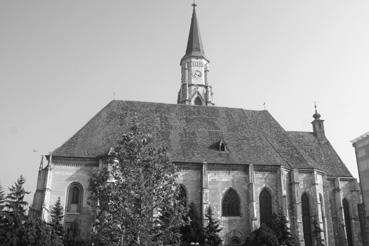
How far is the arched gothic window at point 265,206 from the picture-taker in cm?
3065

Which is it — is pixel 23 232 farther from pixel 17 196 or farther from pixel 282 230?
pixel 282 230

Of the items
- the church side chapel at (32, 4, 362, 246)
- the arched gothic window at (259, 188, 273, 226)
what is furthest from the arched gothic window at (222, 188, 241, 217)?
the arched gothic window at (259, 188, 273, 226)

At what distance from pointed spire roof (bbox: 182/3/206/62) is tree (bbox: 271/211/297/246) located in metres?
28.0

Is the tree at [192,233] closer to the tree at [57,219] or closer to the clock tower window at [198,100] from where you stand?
the tree at [57,219]

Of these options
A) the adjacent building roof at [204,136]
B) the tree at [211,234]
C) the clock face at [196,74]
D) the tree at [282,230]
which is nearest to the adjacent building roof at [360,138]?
the adjacent building roof at [204,136]

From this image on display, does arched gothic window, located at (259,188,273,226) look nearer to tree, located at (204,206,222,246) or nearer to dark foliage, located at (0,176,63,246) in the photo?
tree, located at (204,206,222,246)

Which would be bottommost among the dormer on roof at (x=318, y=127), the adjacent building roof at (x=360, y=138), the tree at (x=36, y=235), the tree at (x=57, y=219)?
the tree at (x=36, y=235)

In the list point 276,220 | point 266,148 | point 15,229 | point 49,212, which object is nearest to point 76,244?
point 49,212

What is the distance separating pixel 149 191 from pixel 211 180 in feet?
45.7

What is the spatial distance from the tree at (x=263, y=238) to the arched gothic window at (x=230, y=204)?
131 inches

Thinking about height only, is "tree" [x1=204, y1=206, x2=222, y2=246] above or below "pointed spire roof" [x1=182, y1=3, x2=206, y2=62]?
below

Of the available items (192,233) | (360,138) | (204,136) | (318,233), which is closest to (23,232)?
(192,233)

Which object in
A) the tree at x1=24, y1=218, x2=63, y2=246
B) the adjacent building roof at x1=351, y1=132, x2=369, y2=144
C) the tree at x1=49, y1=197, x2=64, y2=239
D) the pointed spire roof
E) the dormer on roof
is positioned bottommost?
the tree at x1=24, y1=218, x2=63, y2=246

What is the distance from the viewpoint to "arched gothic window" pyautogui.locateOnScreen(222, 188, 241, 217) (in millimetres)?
30312
